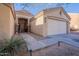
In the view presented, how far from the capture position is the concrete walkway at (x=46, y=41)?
2395mm

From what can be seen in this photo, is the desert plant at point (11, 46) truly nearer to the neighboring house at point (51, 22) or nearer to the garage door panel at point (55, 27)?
the neighboring house at point (51, 22)

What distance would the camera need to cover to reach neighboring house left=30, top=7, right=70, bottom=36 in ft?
7.99

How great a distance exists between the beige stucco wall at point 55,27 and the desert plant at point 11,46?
574mm

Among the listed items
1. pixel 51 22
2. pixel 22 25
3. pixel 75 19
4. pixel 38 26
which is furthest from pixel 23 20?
pixel 75 19

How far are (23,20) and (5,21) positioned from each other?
0.32m

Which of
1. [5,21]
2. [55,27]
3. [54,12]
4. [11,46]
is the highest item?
[54,12]

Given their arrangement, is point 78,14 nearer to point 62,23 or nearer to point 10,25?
point 62,23

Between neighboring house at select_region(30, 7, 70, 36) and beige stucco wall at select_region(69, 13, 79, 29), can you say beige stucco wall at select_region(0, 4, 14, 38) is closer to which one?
neighboring house at select_region(30, 7, 70, 36)

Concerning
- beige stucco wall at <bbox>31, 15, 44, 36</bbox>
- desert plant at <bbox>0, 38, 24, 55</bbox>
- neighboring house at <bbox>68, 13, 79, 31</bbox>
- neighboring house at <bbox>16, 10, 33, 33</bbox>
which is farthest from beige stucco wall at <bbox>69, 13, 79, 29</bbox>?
desert plant at <bbox>0, 38, 24, 55</bbox>

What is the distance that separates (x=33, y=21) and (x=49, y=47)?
55 centimetres

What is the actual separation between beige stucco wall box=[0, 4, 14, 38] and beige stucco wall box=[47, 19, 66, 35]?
66cm

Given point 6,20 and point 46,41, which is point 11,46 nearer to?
point 6,20

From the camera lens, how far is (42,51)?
2.39 m

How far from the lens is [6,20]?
7.79 ft
